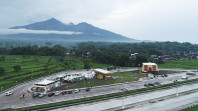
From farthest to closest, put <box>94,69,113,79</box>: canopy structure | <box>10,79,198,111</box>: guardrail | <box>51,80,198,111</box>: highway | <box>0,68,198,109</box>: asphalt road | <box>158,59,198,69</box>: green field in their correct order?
<box>158,59,198,69</box>: green field
<box>94,69,113,79</box>: canopy structure
<box>0,68,198,109</box>: asphalt road
<box>51,80,198,111</box>: highway
<box>10,79,198,111</box>: guardrail

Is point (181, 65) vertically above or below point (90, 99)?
above

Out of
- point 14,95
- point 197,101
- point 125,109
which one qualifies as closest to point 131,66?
point 197,101

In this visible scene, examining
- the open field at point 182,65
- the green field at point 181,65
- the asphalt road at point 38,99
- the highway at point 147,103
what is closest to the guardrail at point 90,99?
the highway at point 147,103

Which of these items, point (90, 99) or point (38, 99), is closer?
point (90, 99)

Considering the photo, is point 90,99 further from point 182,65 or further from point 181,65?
point 182,65

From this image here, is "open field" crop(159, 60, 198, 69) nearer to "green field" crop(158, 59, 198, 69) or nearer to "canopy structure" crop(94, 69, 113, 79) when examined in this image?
"green field" crop(158, 59, 198, 69)

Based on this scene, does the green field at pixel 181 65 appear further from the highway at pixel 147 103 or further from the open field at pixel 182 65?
the highway at pixel 147 103

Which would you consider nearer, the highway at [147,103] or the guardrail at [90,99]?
the guardrail at [90,99]

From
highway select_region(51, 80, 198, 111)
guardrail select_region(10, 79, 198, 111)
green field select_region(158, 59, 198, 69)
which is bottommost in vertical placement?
highway select_region(51, 80, 198, 111)

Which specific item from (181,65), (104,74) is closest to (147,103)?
(104,74)

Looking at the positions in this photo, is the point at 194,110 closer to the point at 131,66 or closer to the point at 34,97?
the point at 34,97

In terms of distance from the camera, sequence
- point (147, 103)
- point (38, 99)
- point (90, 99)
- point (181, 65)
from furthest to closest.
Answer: point (181, 65), point (38, 99), point (90, 99), point (147, 103)

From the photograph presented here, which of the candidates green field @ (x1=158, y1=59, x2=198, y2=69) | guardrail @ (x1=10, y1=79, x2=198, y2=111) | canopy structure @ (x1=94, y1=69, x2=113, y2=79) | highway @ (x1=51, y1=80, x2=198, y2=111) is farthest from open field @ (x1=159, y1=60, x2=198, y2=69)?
highway @ (x1=51, y1=80, x2=198, y2=111)

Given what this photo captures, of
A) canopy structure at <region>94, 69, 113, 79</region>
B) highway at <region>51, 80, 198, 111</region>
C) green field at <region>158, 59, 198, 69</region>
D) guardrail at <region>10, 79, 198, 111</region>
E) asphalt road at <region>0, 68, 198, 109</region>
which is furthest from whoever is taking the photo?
green field at <region>158, 59, 198, 69</region>
